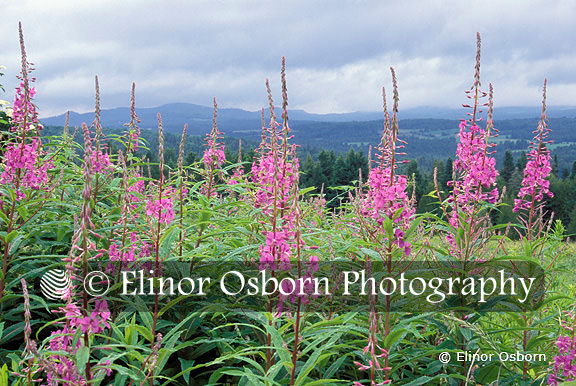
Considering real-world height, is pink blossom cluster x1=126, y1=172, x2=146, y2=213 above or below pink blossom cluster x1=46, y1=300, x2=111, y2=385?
above

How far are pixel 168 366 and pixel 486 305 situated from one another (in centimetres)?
263

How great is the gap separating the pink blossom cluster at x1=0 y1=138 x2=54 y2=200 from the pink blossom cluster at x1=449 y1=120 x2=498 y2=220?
13.0ft

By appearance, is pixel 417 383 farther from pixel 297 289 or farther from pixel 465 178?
pixel 465 178

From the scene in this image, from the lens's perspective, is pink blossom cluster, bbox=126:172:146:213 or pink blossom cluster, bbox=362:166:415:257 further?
pink blossom cluster, bbox=126:172:146:213

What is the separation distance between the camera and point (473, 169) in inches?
163

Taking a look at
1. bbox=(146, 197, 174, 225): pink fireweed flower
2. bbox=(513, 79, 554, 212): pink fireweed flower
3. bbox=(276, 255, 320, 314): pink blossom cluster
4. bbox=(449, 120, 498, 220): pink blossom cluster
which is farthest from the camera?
bbox=(513, 79, 554, 212): pink fireweed flower

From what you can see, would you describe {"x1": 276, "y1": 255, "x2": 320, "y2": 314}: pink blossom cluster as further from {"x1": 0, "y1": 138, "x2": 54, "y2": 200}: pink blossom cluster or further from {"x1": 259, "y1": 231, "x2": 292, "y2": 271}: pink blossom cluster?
{"x1": 0, "y1": 138, "x2": 54, "y2": 200}: pink blossom cluster

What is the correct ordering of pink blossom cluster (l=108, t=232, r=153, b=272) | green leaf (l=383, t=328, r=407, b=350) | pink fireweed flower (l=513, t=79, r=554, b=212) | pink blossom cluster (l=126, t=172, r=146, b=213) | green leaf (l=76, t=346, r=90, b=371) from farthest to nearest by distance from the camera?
1. pink fireweed flower (l=513, t=79, r=554, b=212)
2. pink blossom cluster (l=126, t=172, r=146, b=213)
3. pink blossom cluster (l=108, t=232, r=153, b=272)
4. green leaf (l=383, t=328, r=407, b=350)
5. green leaf (l=76, t=346, r=90, b=371)

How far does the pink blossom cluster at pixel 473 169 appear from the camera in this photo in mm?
4133

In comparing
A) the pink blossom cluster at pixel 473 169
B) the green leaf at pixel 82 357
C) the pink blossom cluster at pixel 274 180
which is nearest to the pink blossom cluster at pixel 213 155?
the pink blossom cluster at pixel 274 180

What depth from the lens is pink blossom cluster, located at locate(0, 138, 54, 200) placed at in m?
4.55

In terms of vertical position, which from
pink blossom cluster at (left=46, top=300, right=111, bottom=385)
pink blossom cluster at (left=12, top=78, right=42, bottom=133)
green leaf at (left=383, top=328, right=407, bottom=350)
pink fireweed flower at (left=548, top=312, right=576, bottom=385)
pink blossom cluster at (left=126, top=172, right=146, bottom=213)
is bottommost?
pink fireweed flower at (left=548, top=312, right=576, bottom=385)

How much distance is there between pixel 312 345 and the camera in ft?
9.85

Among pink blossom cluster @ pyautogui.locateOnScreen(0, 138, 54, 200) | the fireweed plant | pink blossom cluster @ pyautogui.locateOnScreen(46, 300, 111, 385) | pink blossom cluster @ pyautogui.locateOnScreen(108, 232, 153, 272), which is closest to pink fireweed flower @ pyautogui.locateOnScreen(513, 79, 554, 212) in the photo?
the fireweed plant
